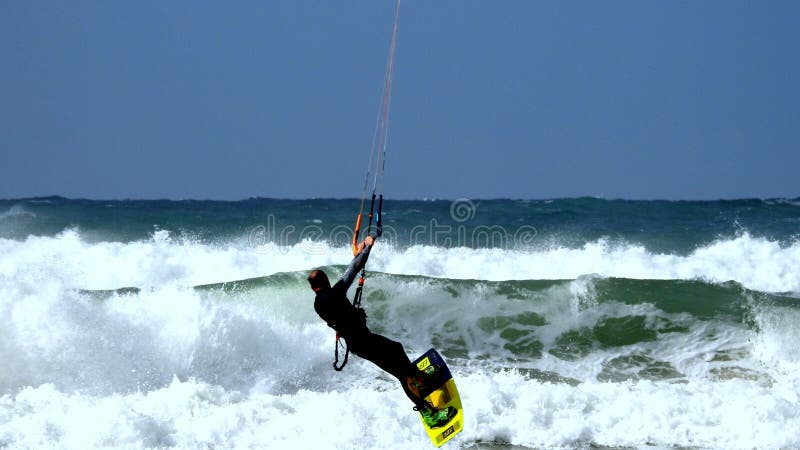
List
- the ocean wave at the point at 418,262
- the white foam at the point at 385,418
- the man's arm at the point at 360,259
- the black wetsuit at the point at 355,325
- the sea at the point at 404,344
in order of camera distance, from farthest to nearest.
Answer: the ocean wave at the point at 418,262
the sea at the point at 404,344
the white foam at the point at 385,418
the black wetsuit at the point at 355,325
the man's arm at the point at 360,259

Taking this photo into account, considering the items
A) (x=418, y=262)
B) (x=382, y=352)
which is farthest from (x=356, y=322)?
(x=418, y=262)

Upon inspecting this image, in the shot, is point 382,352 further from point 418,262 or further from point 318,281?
point 418,262

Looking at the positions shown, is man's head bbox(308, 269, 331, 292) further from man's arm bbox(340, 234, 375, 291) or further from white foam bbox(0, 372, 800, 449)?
white foam bbox(0, 372, 800, 449)

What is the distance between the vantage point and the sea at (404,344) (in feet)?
26.6

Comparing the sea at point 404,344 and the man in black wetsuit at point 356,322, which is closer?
the man in black wetsuit at point 356,322

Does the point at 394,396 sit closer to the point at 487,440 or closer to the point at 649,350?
the point at 487,440

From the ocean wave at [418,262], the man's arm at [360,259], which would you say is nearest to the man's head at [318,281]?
the man's arm at [360,259]

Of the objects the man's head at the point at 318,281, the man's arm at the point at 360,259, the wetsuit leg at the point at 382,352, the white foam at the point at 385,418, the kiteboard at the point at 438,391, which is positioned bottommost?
the white foam at the point at 385,418

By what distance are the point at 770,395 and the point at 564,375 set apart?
2.38 metres

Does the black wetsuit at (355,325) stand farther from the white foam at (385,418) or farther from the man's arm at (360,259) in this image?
the white foam at (385,418)

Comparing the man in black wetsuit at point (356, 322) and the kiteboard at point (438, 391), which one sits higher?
the man in black wetsuit at point (356, 322)

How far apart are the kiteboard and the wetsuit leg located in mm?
163

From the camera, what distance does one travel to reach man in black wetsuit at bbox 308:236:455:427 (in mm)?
5891

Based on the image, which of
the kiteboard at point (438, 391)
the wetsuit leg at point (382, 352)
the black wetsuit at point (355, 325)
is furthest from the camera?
the kiteboard at point (438, 391)
